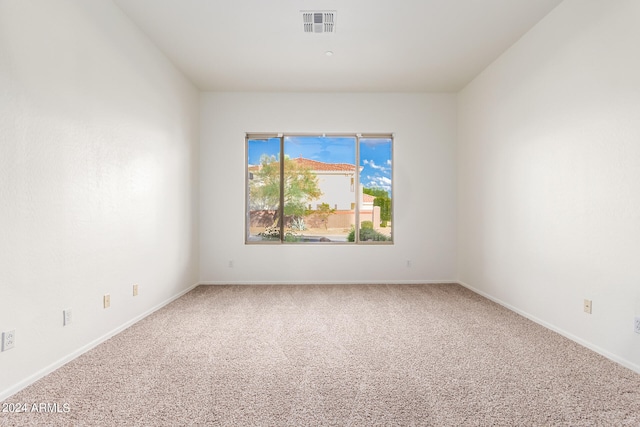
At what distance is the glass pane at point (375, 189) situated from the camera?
16.9 ft

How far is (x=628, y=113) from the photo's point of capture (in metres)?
2.30

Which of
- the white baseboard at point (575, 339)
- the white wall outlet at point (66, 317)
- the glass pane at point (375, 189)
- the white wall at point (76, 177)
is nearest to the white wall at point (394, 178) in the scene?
the glass pane at point (375, 189)

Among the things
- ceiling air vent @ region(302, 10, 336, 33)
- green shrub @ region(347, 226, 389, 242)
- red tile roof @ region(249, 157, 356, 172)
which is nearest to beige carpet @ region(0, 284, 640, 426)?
green shrub @ region(347, 226, 389, 242)

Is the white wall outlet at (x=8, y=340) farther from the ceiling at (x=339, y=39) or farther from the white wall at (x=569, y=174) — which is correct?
the white wall at (x=569, y=174)

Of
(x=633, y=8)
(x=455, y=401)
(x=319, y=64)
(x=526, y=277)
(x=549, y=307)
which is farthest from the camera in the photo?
(x=319, y=64)

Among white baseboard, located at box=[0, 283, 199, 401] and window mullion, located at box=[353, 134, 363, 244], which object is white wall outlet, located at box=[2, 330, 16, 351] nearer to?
white baseboard, located at box=[0, 283, 199, 401]

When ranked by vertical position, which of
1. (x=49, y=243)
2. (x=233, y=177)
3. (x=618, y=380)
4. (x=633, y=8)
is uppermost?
(x=633, y=8)

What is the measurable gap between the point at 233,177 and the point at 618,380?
449cm

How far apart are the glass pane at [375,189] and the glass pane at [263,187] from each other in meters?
1.28

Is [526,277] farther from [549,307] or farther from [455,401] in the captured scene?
[455,401]

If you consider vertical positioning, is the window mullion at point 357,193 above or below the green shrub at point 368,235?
above

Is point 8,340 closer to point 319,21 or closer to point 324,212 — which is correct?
point 319,21

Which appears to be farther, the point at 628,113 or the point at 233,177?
the point at 233,177

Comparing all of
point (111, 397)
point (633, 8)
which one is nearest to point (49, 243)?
point (111, 397)
